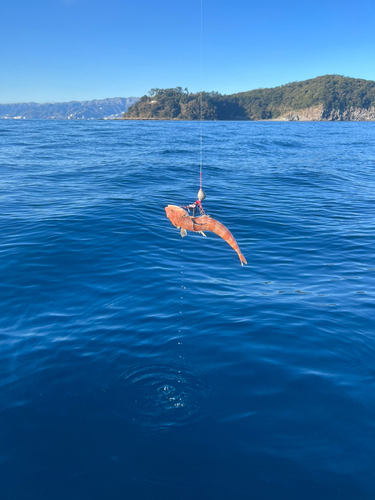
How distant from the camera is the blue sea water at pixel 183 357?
6.32 m

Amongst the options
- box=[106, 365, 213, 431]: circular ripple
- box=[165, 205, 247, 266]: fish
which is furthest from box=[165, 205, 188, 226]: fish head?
box=[106, 365, 213, 431]: circular ripple

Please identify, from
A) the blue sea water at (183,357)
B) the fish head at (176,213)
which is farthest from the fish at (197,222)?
the blue sea water at (183,357)

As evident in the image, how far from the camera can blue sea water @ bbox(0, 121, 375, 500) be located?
632 centimetres

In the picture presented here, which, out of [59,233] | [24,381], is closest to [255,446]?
[24,381]

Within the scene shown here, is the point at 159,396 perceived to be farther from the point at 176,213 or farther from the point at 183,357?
the point at 176,213

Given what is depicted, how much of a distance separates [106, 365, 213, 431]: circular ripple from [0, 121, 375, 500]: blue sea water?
0.11ft

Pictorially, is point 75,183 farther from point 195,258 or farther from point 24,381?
point 24,381

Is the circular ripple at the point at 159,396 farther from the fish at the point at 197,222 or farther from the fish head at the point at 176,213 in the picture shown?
the fish head at the point at 176,213

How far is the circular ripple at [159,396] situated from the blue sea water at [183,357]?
3 cm

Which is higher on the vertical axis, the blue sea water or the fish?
the fish

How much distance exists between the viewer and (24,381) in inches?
328

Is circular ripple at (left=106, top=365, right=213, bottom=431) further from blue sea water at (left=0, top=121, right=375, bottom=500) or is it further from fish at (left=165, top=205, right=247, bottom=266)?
fish at (left=165, top=205, right=247, bottom=266)

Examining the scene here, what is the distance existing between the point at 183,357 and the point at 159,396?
55.4 inches

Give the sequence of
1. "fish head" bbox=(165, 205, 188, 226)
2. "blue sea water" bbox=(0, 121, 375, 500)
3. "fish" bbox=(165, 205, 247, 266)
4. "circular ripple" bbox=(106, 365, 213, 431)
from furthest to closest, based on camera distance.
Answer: "fish head" bbox=(165, 205, 188, 226), "fish" bbox=(165, 205, 247, 266), "circular ripple" bbox=(106, 365, 213, 431), "blue sea water" bbox=(0, 121, 375, 500)
